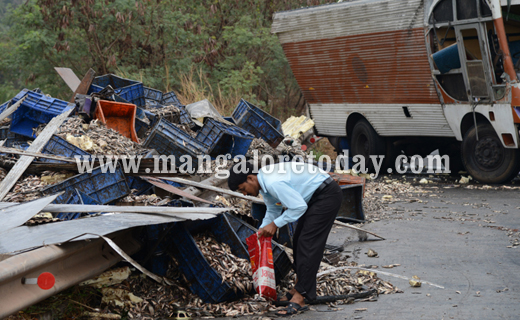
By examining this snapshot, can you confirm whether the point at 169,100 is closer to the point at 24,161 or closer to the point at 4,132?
the point at 4,132

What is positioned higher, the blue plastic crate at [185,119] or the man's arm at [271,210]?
the blue plastic crate at [185,119]

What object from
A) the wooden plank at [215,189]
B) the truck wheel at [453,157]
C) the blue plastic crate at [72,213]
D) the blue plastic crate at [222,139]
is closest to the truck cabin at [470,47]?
the truck wheel at [453,157]

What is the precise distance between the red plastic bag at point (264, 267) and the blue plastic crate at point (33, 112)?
4848mm

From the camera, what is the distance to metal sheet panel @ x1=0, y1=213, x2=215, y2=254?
3744 millimetres

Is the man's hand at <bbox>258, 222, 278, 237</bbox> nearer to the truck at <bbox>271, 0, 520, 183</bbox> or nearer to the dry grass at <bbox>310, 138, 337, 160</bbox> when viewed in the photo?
the truck at <bbox>271, 0, 520, 183</bbox>

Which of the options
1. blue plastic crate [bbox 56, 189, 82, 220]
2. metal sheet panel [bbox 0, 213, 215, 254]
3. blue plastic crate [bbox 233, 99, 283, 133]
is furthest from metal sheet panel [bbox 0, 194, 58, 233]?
blue plastic crate [bbox 233, 99, 283, 133]

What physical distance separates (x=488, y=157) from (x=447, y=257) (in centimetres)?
564

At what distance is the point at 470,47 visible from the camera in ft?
35.2

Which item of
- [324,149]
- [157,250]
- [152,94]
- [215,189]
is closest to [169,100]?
[152,94]

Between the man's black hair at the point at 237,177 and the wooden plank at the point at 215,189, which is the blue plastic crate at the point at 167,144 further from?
the man's black hair at the point at 237,177

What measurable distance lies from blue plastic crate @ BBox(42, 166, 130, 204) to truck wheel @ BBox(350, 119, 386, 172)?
8400mm

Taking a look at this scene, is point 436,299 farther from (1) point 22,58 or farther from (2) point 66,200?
(1) point 22,58

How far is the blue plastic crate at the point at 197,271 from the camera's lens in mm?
4797

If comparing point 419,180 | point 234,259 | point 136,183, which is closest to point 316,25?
point 419,180
